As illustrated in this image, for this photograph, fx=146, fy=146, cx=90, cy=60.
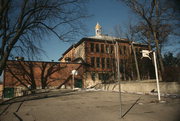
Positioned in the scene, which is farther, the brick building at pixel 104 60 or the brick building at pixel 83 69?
the brick building at pixel 104 60

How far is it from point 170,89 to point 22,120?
10.6 metres

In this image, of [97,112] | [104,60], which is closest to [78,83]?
[104,60]

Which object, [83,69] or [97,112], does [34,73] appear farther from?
[97,112]

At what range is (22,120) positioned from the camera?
210 inches

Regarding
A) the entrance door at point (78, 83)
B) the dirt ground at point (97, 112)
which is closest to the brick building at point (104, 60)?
the entrance door at point (78, 83)

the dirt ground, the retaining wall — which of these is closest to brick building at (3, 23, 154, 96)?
the retaining wall

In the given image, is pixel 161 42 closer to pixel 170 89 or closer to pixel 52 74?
pixel 170 89

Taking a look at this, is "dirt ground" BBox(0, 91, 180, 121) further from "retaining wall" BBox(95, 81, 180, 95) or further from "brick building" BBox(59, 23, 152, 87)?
"brick building" BBox(59, 23, 152, 87)

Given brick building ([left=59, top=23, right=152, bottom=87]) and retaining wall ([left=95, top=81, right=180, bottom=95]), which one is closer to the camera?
retaining wall ([left=95, top=81, right=180, bottom=95])

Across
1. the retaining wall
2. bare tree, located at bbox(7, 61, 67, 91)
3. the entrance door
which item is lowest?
the entrance door

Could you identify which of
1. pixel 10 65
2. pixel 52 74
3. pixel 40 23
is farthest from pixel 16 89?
pixel 40 23

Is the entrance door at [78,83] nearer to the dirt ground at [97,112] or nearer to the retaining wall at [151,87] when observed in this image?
the retaining wall at [151,87]

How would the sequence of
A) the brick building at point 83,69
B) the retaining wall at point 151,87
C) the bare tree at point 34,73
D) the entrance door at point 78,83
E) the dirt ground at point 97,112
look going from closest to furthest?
1. the dirt ground at point 97,112
2. the retaining wall at point 151,87
3. the bare tree at point 34,73
4. the brick building at point 83,69
5. the entrance door at point 78,83

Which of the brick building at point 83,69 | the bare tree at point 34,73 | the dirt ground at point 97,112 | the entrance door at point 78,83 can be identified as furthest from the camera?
the entrance door at point 78,83
